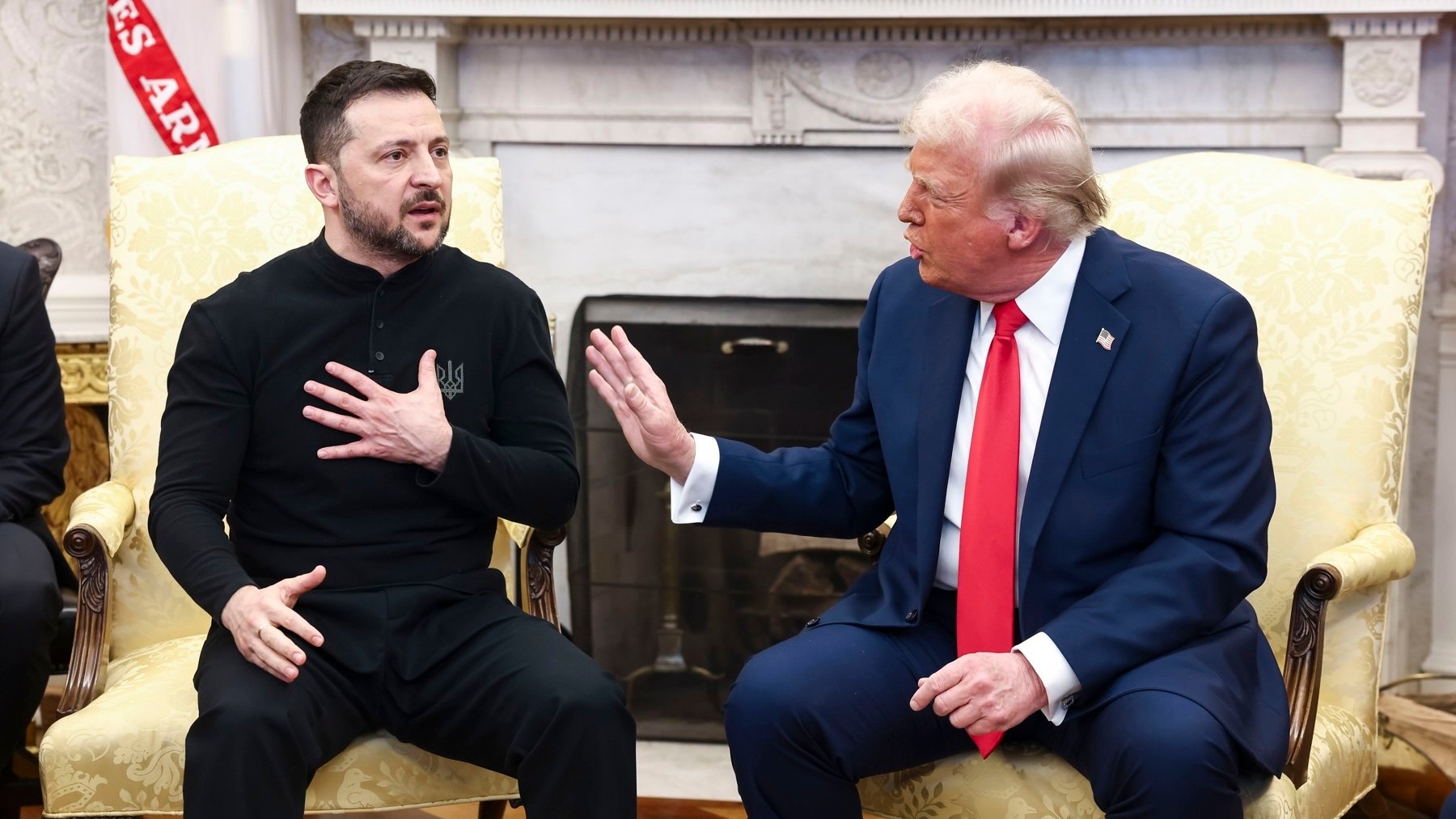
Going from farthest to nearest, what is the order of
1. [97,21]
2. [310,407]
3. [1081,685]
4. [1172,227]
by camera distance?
[97,21], [1172,227], [310,407], [1081,685]

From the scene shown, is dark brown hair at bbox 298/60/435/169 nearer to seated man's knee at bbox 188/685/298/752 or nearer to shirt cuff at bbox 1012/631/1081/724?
seated man's knee at bbox 188/685/298/752

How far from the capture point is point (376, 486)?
6.72 feet

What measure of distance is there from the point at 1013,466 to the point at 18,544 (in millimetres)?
1524

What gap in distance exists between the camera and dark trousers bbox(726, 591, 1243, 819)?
5.44ft

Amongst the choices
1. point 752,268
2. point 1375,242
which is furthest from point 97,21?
point 1375,242

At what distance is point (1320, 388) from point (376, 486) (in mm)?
1411

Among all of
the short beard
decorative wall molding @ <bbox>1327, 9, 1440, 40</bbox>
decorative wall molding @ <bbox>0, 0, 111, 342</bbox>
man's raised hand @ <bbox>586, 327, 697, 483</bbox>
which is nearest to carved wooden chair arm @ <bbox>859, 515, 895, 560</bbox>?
man's raised hand @ <bbox>586, 327, 697, 483</bbox>

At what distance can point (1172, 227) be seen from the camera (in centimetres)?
237

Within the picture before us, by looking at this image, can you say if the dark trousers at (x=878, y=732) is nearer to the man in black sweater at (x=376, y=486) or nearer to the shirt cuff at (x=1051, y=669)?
the shirt cuff at (x=1051, y=669)

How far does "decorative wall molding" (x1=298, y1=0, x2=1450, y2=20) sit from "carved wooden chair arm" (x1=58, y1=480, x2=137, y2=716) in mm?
1510

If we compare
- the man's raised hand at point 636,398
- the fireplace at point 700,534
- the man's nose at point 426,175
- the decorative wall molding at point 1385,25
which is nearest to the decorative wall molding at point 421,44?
the fireplace at point 700,534

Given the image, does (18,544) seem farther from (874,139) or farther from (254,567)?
(874,139)

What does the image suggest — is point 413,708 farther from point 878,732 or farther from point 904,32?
point 904,32

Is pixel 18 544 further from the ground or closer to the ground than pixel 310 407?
closer to the ground
